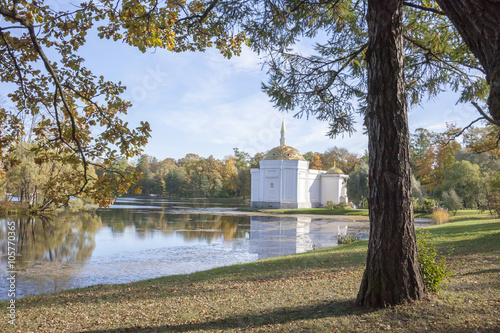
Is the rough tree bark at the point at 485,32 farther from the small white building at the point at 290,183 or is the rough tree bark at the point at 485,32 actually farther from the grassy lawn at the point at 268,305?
the small white building at the point at 290,183

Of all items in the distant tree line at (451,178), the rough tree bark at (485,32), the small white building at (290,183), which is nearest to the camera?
the rough tree bark at (485,32)

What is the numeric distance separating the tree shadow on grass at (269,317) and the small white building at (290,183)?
144 feet

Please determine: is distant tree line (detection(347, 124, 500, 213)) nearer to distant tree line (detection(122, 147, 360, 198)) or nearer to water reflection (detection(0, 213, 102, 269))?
water reflection (detection(0, 213, 102, 269))

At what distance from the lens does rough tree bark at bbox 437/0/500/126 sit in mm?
2719

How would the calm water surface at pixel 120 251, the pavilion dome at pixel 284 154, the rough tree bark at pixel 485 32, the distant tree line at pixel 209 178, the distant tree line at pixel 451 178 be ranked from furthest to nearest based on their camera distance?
the distant tree line at pixel 209 178
the pavilion dome at pixel 284 154
the distant tree line at pixel 451 178
the calm water surface at pixel 120 251
the rough tree bark at pixel 485 32

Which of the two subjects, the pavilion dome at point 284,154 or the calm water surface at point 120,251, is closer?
the calm water surface at point 120,251

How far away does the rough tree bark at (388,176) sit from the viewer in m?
4.59

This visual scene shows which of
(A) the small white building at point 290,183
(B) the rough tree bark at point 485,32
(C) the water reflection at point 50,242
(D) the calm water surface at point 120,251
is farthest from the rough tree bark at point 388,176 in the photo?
(A) the small white building at point 290,183

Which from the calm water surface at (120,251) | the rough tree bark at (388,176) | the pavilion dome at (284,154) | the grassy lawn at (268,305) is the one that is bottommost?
the calm water surface at (120,251)

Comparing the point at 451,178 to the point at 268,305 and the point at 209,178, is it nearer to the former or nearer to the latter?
the point at 268,305

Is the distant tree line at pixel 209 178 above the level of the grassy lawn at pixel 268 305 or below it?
above

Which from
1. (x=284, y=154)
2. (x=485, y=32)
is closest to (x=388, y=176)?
(x=485, y=32)

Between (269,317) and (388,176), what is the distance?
243 cm

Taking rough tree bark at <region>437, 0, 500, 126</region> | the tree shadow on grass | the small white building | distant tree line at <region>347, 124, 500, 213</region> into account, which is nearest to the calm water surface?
the tree shadow on grass
